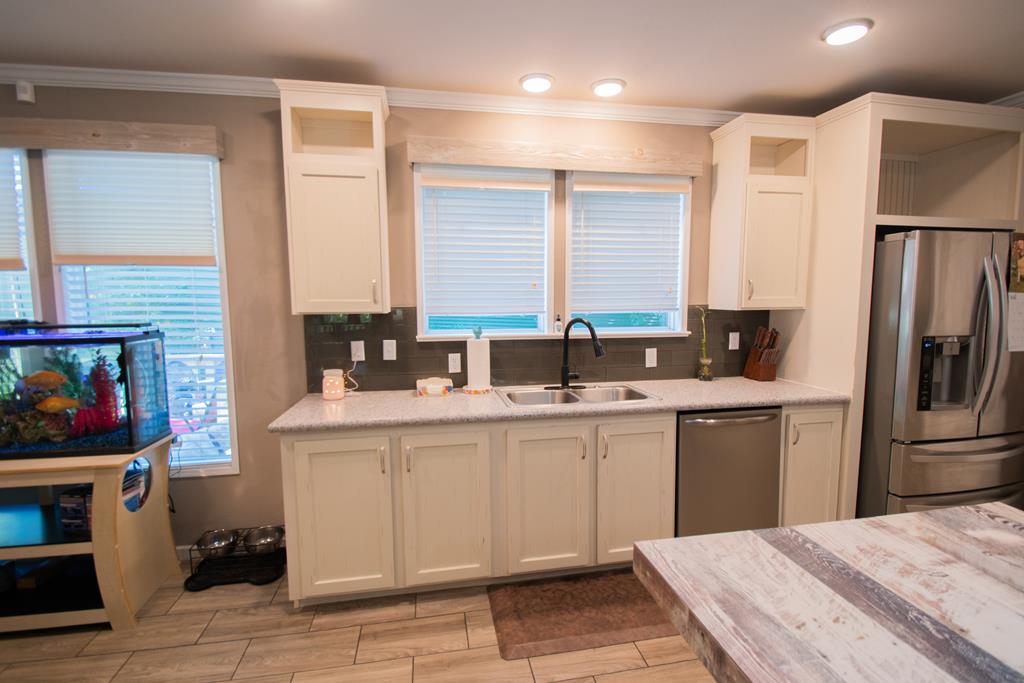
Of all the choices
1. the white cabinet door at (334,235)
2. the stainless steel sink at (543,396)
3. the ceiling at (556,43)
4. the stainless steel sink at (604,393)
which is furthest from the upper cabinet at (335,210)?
the stainless steel sink at (604,393)

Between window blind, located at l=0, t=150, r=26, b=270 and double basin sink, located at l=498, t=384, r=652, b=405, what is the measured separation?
2546mm

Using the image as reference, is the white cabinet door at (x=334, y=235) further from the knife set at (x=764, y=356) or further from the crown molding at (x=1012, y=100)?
the crown molding at (x=1012, y=100)

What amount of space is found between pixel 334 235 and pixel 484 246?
826 millimetres

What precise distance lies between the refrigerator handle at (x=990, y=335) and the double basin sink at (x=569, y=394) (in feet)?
5.35

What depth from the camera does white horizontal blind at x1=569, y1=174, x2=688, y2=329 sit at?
9.00 feet

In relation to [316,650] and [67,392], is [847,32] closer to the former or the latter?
[316,650]

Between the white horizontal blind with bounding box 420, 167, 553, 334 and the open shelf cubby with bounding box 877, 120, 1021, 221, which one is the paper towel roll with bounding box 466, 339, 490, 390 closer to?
the white horizontal blind with bounding box 420, 167, 553, 334

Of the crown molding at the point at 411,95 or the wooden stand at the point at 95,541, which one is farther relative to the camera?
the crown molding at the point at 411,95

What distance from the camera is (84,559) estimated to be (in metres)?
2.27

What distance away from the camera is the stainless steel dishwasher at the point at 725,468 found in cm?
226

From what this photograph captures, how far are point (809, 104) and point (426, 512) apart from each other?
10.2 ft

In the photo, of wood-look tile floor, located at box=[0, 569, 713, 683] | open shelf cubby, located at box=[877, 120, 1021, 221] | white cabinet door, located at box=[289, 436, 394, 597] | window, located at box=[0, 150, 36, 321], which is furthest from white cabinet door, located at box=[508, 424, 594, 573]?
window, located at box=[0, 150, 36, 321]

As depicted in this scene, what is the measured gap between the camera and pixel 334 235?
2.25 metres

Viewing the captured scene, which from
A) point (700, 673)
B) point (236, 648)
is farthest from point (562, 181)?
point (236, 648)
